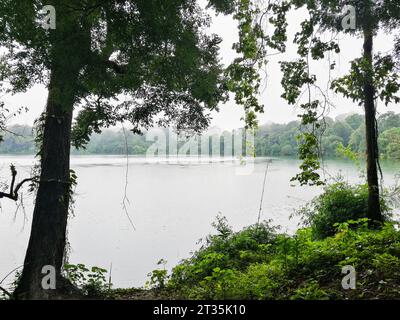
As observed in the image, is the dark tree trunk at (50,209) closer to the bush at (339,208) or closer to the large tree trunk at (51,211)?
the large tree trunk at (51,211)

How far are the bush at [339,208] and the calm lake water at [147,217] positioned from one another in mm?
1031

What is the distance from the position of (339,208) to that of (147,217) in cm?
1302

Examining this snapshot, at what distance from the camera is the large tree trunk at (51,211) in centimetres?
528

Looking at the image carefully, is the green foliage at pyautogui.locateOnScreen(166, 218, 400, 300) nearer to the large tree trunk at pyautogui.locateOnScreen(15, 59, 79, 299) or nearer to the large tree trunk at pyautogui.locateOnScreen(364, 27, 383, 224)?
the large tree trunk at pyautogui.locateOnScreen(364, 27, 383, 224)

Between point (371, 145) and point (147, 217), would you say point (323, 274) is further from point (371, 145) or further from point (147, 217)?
point (147, 217)

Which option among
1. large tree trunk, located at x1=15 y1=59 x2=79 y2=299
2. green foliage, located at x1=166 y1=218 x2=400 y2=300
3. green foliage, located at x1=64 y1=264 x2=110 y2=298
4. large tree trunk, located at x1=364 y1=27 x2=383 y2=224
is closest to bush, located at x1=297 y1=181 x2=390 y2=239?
large tree trunk, located at x1=364 y1=27 x2=383 y2=224

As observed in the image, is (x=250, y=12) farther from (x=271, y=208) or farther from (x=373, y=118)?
(x=271, y=208)

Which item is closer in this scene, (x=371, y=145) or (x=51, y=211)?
(x=51, y=211)

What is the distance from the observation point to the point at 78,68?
4.15 metres

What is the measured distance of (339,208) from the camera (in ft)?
24.4

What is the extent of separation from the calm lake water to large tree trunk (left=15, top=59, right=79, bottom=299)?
27.7 inches

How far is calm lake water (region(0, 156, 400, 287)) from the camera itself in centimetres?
1277

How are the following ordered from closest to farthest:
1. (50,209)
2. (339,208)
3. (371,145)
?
1. (50,209)
2. (371,145)
3. (339,208)

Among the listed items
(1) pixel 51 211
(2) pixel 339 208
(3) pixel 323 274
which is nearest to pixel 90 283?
(1) pixel 51 211
